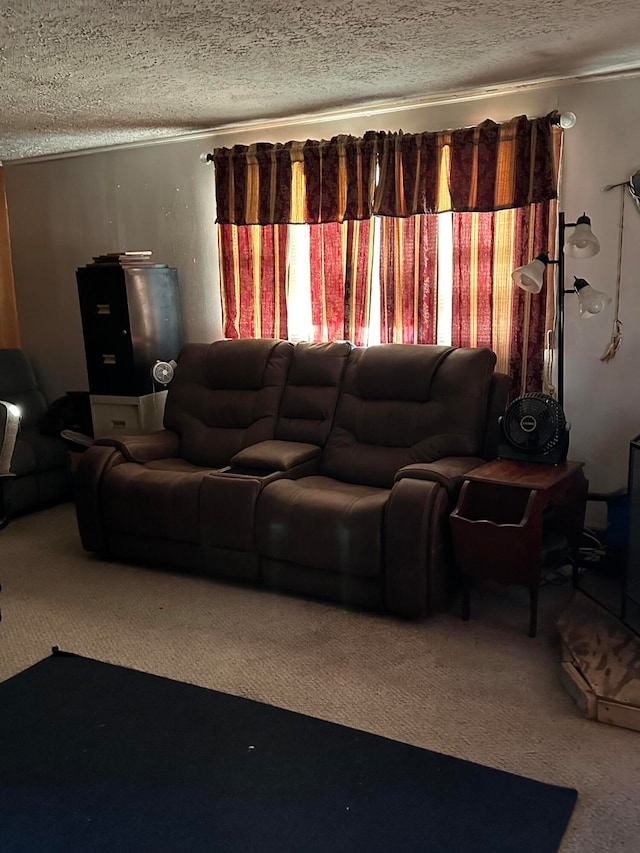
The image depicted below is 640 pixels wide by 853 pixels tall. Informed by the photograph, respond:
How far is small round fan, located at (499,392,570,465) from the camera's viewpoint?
10.3ft

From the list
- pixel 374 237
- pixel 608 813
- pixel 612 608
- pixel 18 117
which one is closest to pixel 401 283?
pixel 374 237

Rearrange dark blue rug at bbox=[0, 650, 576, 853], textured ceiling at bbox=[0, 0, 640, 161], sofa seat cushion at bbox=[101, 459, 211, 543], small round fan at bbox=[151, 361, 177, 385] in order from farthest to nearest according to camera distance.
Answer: small round fan at bbox=[151, 361, 177, 385] → sofa seat cushion at bbox=[101, 459, 211, 543] → textured ceiling at bbox=[0, 0, 640, 161] → dark blue rug at bbox=[0, 650, 576, 853]

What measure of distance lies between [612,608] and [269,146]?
2.88m

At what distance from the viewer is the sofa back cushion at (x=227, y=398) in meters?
3.94

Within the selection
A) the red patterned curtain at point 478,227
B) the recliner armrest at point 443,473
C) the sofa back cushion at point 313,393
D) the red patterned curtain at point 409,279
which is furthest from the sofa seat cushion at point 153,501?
the red patterned curtain at point 478,227

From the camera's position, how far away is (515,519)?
3076 mm

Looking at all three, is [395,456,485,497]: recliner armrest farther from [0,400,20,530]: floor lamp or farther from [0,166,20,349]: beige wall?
[0,166,20,349]: beige wall

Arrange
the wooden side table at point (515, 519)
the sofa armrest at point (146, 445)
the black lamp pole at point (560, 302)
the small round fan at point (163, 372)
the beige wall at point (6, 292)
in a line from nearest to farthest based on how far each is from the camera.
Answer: the wooden side table at point (515, 519), the black lamp pole at point (560, 302), the sofa armrest at point (146, 445), the small round fan at point (163, 372), the beige wall at point (6, 292)

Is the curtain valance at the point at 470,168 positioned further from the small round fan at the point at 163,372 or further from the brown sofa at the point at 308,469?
the small round fan at the point at 163,372

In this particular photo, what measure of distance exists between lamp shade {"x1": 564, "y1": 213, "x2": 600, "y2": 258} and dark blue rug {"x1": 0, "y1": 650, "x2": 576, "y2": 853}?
202 cm

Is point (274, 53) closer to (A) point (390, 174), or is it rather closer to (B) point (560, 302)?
(A) point (390, 174)

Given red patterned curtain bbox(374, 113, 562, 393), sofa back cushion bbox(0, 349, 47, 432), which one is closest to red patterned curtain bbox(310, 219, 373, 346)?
red patterned curtain bbox(374, 113, 562, 393)

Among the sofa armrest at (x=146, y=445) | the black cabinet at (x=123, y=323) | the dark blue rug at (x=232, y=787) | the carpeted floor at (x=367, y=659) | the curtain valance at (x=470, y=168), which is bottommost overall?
the dark blue rug at (x=232, y=787)

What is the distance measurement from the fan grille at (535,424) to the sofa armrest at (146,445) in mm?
1787
